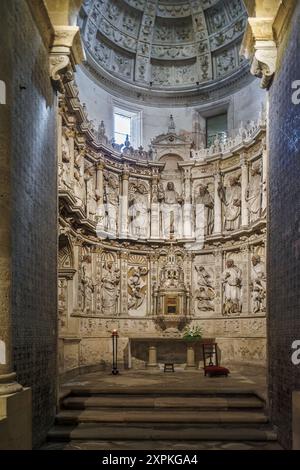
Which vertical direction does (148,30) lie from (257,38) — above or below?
above

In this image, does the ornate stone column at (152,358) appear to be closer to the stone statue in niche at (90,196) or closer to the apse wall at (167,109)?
the stone statue in niche at (90,196)

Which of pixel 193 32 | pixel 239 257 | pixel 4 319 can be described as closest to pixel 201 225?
pixel 239 257

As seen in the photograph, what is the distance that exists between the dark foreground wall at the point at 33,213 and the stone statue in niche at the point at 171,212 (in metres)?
10.9

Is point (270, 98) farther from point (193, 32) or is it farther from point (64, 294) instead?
point (193, 32)

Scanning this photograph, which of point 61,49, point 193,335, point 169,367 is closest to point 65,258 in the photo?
point 169,367

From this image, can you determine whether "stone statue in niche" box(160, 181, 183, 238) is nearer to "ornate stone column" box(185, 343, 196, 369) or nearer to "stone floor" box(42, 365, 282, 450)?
"ornate stone column" box(185, 343, 196, 369)

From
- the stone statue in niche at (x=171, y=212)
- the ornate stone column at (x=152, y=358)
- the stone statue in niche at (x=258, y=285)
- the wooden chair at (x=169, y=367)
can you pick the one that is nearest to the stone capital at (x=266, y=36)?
the stone statue in niche at (x=258, y=285)

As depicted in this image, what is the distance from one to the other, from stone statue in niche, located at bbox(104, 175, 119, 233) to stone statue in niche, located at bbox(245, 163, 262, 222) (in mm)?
4842

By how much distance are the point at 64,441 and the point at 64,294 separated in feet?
24.4

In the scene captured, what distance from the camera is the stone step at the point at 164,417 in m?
9.23

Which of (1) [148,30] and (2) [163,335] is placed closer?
(2) [163,335]

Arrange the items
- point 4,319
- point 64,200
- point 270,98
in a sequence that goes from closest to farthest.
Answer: point 4,319
point 270,98
point 64,200

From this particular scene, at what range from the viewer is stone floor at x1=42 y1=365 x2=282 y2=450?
8.09m

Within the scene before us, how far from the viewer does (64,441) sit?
8.41 m
